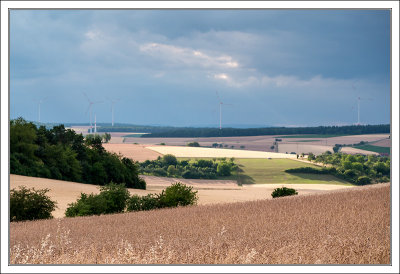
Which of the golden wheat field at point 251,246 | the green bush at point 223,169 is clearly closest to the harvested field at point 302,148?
the green bush at point 223,169

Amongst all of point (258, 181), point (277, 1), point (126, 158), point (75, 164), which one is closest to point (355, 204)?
point (277, 1)

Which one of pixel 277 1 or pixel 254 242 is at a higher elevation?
pixel 277 1

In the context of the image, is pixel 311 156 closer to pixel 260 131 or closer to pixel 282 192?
pixel 282 192

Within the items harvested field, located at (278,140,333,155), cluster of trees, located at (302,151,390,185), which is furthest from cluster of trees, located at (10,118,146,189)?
cluster of trees, located at (302,151,390,185)

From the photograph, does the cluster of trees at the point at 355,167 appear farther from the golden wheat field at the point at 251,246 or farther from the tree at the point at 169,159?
the golden wheat field at the point at 251,246

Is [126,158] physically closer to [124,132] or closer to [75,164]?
[75,164]

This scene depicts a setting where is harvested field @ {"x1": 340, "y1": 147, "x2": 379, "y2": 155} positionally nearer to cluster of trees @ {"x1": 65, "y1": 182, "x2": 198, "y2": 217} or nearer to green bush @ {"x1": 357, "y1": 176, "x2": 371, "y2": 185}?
green bush @ {"x1": 357, "y1": 176, "x2": 371, "y2": 185}
